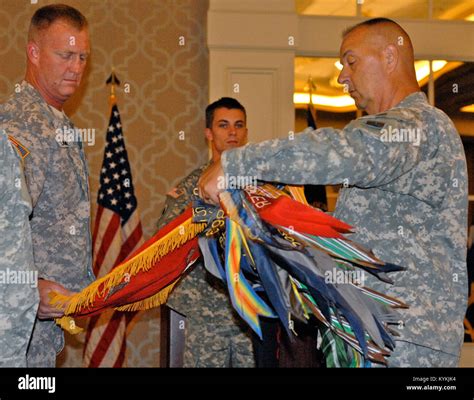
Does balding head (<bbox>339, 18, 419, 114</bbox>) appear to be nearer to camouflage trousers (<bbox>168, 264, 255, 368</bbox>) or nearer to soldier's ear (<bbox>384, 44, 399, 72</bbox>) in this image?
soldier's ear (<bbox>384, 44, 399, 72</bbox>)

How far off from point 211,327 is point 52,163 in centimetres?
154

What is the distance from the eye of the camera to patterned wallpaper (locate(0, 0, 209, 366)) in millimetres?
5297

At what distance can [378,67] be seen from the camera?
2533mm

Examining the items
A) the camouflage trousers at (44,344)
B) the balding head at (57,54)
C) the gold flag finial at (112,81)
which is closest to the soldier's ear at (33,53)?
the balding head at (57,54)

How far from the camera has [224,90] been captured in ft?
17.2

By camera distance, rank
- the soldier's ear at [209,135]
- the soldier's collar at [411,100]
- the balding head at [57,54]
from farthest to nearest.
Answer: the soldier's ear at [209,135] → the balding head at [57,54] → the soldier's collar at [411,100]

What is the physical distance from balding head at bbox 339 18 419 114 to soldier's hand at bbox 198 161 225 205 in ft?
1.85

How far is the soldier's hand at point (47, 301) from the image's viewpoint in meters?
2.90

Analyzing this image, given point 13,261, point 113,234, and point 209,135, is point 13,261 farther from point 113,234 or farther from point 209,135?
point 113,234

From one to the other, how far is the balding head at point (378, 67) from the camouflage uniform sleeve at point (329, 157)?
1.35 ft
